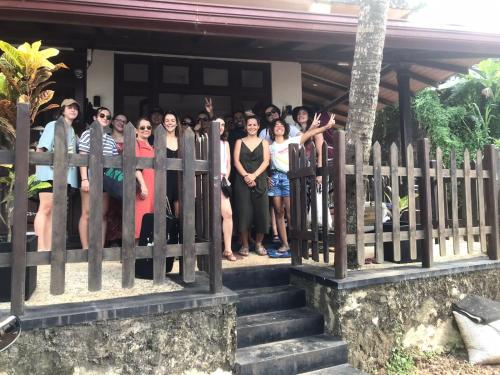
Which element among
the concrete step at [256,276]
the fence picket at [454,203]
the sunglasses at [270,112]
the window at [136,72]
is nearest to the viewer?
the concrete step at [256,276]

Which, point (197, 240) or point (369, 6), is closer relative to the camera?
point (197, 240)

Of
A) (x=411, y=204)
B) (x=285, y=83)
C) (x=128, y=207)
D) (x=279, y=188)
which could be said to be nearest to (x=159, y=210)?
(x=128, y=207)

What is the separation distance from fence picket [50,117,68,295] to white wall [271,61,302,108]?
516 cm

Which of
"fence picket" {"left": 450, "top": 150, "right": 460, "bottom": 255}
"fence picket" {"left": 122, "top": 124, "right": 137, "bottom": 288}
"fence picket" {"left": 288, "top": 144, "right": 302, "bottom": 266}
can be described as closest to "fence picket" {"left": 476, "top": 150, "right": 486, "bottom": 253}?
"fence picket" {"left": 450, "top": 150, "right": 460, "bottom": 255}

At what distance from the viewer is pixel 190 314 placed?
298 centimetres

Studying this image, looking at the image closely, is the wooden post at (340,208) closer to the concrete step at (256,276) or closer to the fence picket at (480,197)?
the concrete step at (256,276)

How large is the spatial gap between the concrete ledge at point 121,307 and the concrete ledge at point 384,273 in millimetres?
1125

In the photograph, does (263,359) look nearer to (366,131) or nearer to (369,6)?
(366,131)

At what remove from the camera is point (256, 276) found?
425 cm

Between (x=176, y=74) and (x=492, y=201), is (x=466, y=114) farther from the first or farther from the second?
(x=176, y=74)

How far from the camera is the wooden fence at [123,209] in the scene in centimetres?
262

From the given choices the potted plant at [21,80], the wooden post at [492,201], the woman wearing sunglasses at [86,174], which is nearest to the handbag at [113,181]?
the woman wearing sunglasses at [86,174]

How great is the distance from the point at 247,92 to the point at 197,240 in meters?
4.33

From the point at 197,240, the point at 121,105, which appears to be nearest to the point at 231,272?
the point at 197,240
